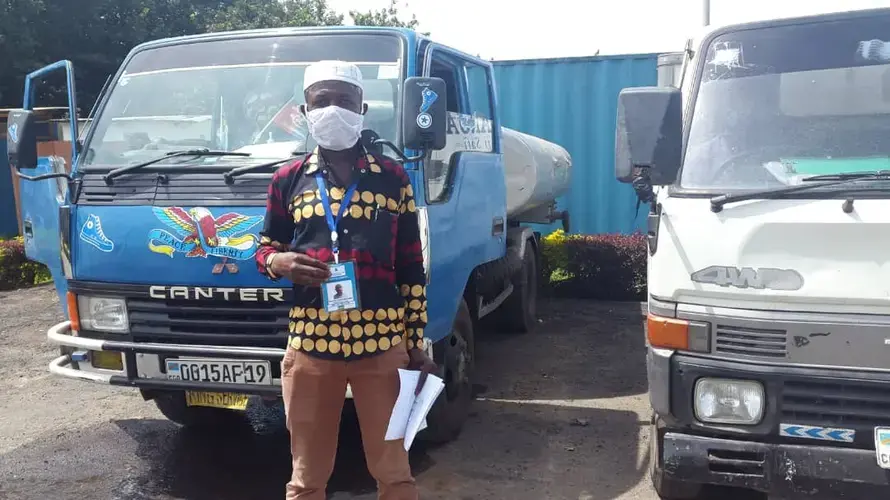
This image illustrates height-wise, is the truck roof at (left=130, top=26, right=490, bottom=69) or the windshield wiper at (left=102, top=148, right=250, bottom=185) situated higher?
the truck roof at (left=130, top=26, right=490, bottom=69)

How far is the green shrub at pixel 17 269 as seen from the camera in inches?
382

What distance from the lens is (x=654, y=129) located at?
123 inches

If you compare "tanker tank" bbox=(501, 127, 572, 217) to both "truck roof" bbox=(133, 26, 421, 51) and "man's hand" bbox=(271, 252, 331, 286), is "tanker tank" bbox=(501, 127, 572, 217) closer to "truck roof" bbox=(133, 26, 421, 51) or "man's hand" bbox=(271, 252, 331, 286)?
"truck roof" bbox=(133, 26, 421, 51)

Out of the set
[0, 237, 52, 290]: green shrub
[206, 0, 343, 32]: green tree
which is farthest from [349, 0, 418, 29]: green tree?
[0, 237, 52, 290]: green shrub

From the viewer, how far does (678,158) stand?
10.4 ft

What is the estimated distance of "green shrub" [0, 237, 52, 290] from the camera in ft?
31.8

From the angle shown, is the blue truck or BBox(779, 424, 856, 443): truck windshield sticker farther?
the blue truck

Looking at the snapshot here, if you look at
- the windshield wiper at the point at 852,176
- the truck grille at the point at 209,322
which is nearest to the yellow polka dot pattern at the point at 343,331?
the truck grille at the point at 209,322

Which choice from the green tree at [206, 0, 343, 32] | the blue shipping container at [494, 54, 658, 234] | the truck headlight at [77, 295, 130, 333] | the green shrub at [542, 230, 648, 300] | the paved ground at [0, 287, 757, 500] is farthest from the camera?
the green tree at [206, 0, 343, 32]

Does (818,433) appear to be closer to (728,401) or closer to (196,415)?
(728,401)

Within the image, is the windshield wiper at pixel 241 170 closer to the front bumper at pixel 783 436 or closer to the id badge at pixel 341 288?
the id badge at pixel 341 288

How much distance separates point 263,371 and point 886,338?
2.59m

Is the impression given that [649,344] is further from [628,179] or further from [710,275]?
[628,179]

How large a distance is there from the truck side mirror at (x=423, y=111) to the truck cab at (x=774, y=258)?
0.85 m
